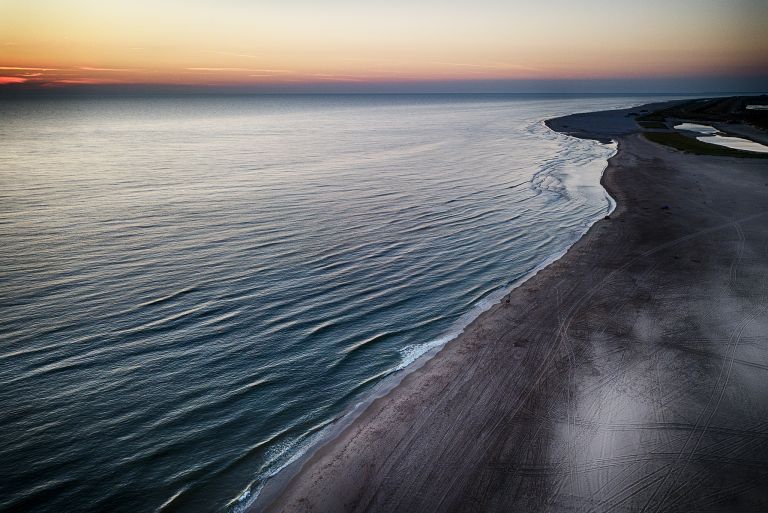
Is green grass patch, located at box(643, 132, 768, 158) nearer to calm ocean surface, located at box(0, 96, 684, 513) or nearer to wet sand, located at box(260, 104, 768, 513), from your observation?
calm ocean surface, located at box(0, 96, 684, 513)

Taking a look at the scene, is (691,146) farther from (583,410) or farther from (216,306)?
(216,306)

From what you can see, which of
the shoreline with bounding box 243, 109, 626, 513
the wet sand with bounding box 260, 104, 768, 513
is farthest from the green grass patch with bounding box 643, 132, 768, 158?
the shoreline with bounding box 243, 109, 626, 513

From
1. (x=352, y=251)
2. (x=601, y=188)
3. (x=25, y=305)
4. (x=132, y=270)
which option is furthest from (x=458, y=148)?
(x=25, y=305)

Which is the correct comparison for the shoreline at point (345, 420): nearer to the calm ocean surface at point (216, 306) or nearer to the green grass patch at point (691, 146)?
the calm ocean surface at point (216, 306)

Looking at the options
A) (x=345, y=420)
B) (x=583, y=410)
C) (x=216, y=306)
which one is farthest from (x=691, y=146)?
(x=345, y=420)

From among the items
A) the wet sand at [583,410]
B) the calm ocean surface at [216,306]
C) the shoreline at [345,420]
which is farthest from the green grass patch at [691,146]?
the shoreline at [345,420]

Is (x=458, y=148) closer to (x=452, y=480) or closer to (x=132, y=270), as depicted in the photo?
(x=132, y=270)
